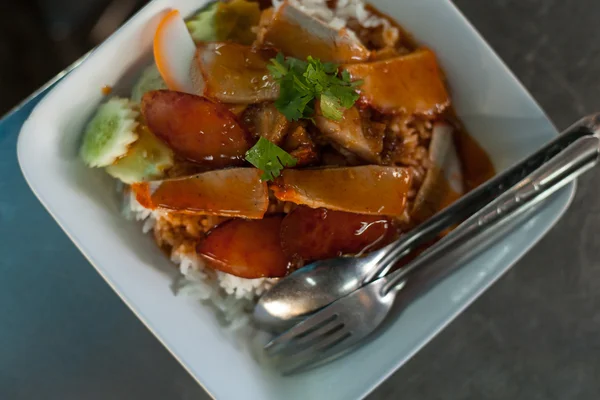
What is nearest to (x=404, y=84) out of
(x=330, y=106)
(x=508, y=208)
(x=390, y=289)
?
(x=330, y=106)

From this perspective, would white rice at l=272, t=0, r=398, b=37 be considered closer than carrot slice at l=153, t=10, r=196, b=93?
No

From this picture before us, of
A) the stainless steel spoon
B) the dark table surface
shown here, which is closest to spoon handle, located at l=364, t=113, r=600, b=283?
the stainless steel spoon

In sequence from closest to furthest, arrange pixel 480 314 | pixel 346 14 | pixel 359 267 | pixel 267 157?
1. pixel 267 157
2. pixel 359 267
3. pixel 346 14
4. pixel 480 314

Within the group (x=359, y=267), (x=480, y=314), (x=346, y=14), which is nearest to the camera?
(x=359, y=267)

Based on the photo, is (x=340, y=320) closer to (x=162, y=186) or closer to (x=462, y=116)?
(x=162, y=186)

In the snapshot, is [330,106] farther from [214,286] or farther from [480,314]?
[480,314]

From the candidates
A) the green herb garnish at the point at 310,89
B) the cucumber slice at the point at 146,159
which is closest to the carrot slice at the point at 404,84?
the green herb garnish at the point at 310,89

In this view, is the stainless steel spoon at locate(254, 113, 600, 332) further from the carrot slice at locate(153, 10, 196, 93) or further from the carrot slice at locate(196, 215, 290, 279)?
the carrot slice at locate(153, 10, 196, 93)
